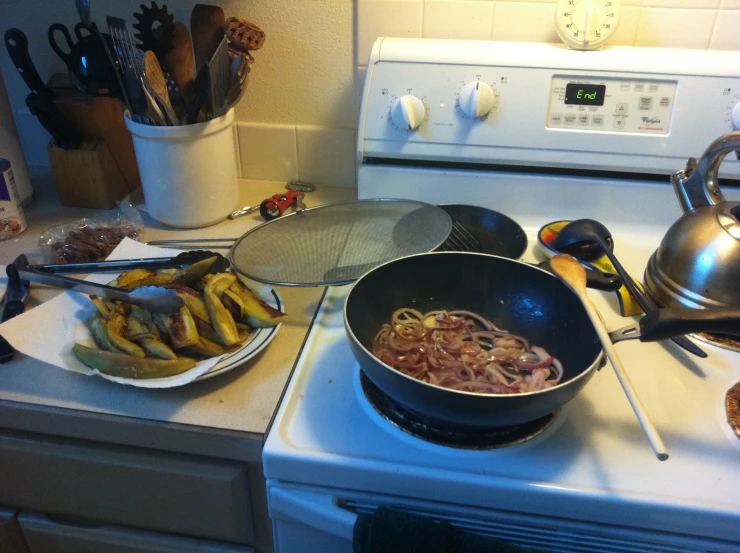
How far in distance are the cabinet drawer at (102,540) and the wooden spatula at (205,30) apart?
0.67m

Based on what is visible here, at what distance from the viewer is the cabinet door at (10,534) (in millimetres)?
739

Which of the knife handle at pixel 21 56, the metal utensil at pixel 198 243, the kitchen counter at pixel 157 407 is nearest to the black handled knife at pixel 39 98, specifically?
the knife handle at pixel 21 56

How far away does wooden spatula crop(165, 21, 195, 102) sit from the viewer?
0.87m

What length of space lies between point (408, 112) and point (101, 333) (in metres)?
0.50

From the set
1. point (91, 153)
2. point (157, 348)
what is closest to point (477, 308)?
point (157, 348)

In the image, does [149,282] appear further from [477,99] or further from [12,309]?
[477,99]

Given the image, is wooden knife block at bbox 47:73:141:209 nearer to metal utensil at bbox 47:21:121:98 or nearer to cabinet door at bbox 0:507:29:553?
metal utensil at bbox 47:21:121:98

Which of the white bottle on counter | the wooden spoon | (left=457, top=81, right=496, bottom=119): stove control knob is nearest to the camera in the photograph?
the wooden spoon

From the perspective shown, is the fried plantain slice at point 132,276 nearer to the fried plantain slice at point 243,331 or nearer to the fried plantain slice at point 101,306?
the fried plantain slice at point 101,306

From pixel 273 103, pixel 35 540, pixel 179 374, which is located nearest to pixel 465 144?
pixel 273 103

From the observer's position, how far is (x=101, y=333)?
660mm

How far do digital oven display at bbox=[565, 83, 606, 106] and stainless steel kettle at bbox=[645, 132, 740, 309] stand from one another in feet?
0.53

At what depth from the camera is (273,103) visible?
109 centimetres

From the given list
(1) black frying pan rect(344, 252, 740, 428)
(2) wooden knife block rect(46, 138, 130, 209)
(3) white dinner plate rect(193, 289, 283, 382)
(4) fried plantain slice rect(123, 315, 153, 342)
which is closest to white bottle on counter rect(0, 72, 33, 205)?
(2) wooden knife block rect(46, 138, 130, 209)
